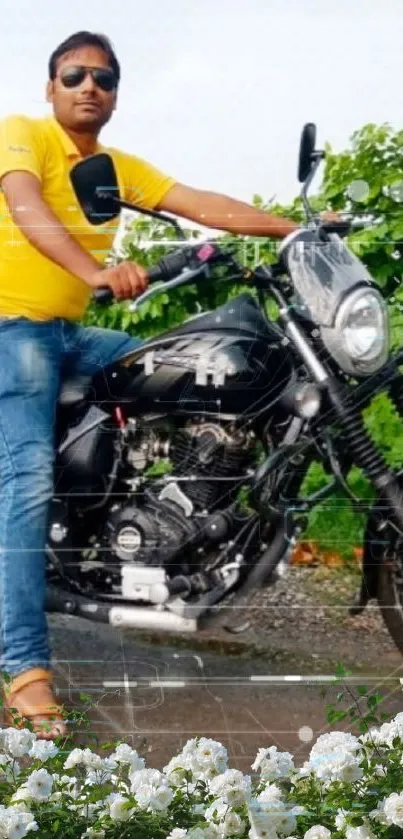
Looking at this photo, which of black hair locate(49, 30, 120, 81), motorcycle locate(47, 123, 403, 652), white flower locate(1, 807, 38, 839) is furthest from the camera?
motorcycle locate(47, 123, 403, 652)

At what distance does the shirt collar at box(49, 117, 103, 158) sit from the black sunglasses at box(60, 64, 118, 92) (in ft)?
0.35

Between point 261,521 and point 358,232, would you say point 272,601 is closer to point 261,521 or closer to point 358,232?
point 261,521

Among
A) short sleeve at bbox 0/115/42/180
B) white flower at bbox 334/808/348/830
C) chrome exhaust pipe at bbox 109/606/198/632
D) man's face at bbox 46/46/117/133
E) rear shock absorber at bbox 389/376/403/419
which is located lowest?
white flower at bbox 334/808/348/830

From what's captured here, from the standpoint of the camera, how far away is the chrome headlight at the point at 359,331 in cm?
354

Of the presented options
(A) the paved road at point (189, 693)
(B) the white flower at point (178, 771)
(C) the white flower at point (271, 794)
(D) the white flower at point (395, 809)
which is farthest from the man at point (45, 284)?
(D) the white flower at point (395, 809)

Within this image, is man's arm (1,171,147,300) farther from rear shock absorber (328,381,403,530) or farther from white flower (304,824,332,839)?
white flower (304,824,332,839)

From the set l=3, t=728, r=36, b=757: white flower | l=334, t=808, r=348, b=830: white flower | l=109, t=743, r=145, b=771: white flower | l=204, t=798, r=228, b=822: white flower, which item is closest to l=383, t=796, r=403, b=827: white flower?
l=334, t=808, r=348, b=830: white flower

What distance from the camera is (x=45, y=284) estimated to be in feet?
11.8

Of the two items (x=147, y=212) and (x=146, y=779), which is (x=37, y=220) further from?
(x=146, y=779)

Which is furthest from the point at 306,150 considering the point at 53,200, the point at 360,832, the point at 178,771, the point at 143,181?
the point at 360,832

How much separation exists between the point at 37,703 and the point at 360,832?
1.09 m

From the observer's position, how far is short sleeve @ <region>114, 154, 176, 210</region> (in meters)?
3.54

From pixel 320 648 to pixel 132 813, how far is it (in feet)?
2.80

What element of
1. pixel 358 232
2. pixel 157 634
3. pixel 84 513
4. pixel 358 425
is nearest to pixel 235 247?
pixel 358 232
